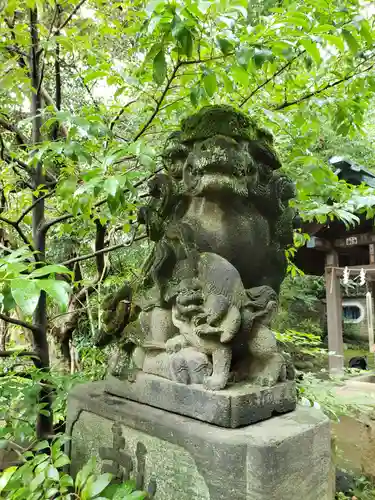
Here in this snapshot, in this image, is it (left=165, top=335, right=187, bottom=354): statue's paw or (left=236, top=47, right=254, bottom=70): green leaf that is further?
(left=165, top=335, right=187, bottom=354): statue's paw

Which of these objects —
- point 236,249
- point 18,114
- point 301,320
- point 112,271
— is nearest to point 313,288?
point 301,320

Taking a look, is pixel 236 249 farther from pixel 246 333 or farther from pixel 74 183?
pixel 74 183

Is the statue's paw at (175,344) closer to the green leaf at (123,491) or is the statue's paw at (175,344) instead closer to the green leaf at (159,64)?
the green leaf at (123,491)

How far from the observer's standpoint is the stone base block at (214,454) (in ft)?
4.30

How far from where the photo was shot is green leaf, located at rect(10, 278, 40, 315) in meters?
0.93

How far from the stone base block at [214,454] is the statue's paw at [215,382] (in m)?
0.14

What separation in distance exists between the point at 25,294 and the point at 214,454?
0.90m

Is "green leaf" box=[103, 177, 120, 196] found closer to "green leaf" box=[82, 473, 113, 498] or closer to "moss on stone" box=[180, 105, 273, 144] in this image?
"moss on stone" box=[180, 105, 273, 144]

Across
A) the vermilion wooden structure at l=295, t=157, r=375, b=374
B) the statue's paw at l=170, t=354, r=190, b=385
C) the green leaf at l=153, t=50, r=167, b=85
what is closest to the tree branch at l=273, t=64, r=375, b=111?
the green leaf at l=153, t=50, r=167, b=85

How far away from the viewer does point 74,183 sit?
2066 mm

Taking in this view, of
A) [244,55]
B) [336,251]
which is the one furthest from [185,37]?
[336,251]

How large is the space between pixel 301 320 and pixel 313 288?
1.09m

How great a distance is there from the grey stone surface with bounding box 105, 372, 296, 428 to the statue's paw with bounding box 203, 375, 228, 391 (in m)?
0.02

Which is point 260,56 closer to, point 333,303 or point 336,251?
point 336,251
